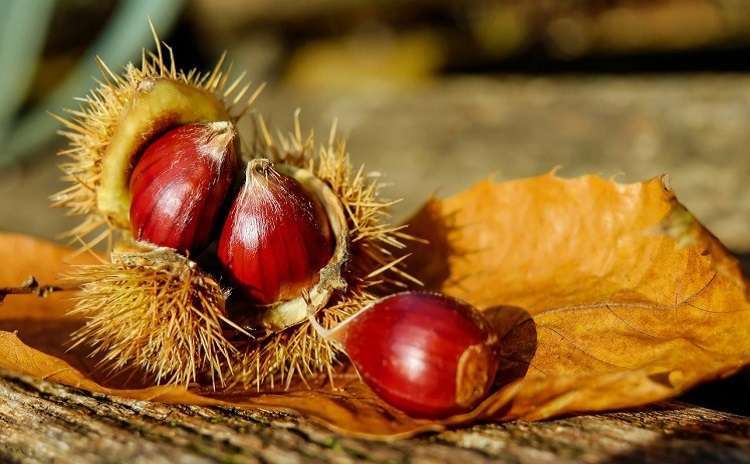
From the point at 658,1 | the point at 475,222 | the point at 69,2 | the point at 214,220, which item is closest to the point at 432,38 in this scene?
the point at 658,1

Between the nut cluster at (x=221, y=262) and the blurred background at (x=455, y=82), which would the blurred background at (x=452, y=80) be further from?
the nut cluster at (x=221, y=262)

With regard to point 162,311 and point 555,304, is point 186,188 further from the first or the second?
point 555,304

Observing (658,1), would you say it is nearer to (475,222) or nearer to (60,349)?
(475,222)

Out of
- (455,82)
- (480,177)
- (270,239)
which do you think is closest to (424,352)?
(270,239)

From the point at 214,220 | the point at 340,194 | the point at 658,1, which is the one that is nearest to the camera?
the point at 214,220

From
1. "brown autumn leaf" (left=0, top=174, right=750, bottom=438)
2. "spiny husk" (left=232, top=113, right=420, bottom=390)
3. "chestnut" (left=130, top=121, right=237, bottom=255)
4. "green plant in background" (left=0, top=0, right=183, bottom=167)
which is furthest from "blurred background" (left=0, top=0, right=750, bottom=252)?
"chestnut" (left=130, top=121, right=237, bottom=255)

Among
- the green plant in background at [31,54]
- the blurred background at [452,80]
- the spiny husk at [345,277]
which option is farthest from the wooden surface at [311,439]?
the green plant in background at [31,54]
